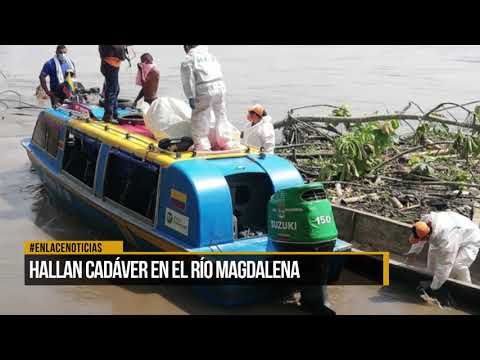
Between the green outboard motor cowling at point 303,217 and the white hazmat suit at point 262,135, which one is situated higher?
the white hazmat suit at point 262,135

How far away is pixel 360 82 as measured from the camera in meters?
24.6

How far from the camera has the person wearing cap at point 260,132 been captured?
28.1 feet

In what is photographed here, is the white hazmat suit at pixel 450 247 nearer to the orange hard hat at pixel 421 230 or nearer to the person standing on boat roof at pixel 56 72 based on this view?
the orange hard hat at pixel 421 230

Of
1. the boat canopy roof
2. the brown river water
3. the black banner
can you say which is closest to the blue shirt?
the brown river water

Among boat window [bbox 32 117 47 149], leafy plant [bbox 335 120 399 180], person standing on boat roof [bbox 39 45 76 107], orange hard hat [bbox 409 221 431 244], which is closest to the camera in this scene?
orange hard hat [bbox 409 221 431 244]

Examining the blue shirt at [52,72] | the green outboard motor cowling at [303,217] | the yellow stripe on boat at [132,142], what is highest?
the blue shirt at [52,72]

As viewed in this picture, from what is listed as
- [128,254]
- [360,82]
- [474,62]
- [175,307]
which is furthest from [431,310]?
[474,62]

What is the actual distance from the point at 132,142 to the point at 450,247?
12.8ft

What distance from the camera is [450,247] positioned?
21.9ft

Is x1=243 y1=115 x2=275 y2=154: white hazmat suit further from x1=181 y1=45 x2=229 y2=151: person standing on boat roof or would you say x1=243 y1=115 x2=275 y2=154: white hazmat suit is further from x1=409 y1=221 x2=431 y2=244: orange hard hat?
x1=409 y1=221 x2=431 y2=244: orange hard hat

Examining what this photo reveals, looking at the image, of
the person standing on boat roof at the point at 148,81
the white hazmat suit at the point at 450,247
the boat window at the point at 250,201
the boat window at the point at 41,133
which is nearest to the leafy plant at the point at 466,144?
the white hazmat suit at the point at 450,247

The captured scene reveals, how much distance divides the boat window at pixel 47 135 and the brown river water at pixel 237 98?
987 millimetres

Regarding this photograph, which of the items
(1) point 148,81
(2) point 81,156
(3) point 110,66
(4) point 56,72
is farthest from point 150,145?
(4) point 56,72

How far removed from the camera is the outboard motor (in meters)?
5.85
